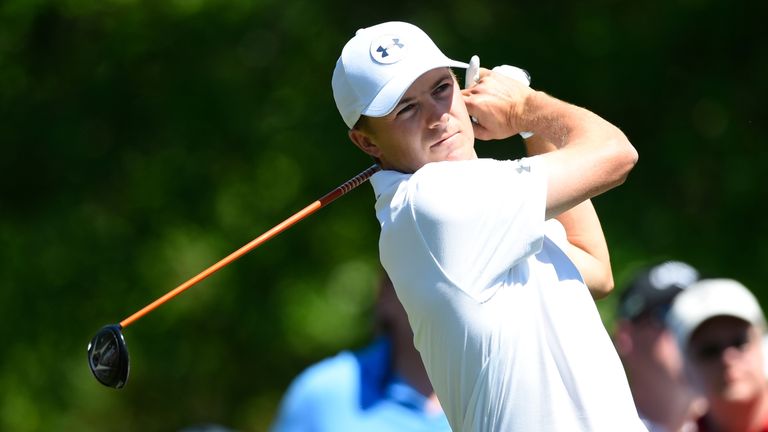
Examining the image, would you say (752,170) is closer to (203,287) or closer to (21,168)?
(203,287)

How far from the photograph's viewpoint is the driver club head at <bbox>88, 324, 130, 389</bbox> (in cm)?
390

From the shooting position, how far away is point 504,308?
11.2 ft

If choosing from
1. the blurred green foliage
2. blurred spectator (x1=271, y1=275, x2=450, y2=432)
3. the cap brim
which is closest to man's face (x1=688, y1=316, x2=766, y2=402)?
blurred spectator (x1=271, y1=275, x2=450, y2=432)

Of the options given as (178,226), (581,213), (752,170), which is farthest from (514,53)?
(581,213)

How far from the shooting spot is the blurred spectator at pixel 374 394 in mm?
5398

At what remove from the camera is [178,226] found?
9.88 m

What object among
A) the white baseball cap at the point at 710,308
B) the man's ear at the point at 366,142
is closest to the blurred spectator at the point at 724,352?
the white baseball cap at the point at 710,308

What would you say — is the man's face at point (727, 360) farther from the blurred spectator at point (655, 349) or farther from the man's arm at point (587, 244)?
the man's arm at point (587, 244)

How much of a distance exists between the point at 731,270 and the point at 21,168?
4.65 m

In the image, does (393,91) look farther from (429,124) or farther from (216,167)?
(216,167)

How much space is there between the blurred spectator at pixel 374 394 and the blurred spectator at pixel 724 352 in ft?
2.96

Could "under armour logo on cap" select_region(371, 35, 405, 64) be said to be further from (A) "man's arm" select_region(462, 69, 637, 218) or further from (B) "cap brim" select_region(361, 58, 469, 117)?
(A) "man's arm" select_region(462, 69, 637, 218)

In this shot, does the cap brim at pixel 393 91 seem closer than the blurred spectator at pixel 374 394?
Yes

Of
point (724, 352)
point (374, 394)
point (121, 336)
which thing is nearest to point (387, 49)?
point (121, 336)
